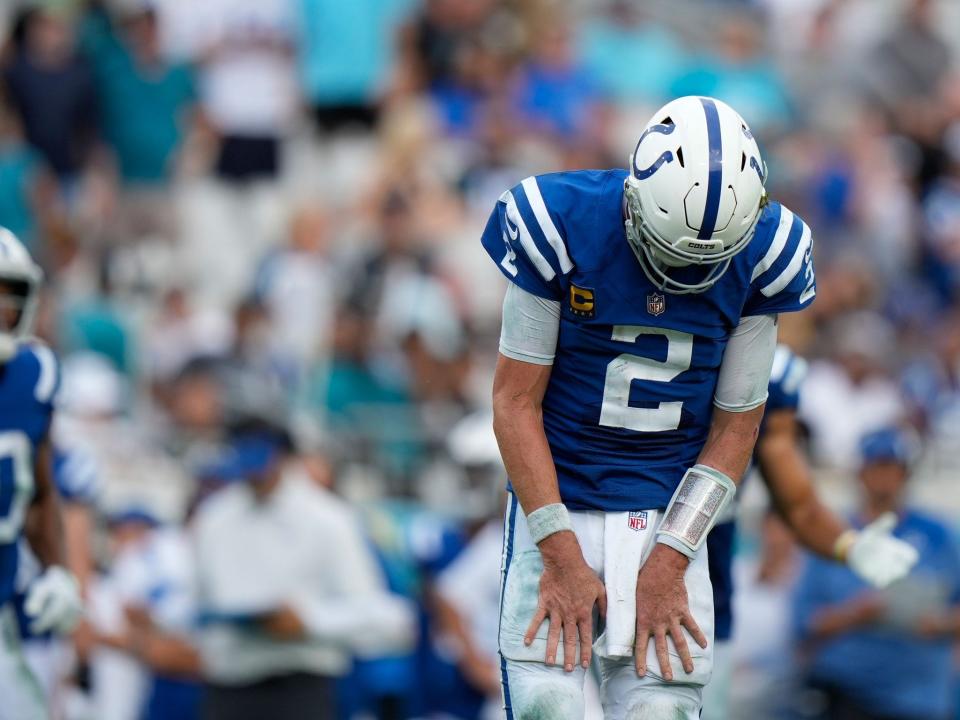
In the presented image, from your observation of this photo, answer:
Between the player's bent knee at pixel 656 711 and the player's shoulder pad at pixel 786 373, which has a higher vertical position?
the player's shoulder pad at pixel 786 373

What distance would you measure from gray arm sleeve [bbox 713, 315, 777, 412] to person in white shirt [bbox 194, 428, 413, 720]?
10.9ft

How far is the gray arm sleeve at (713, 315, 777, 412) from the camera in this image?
15.5 ft

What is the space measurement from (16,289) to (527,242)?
81.2 inches

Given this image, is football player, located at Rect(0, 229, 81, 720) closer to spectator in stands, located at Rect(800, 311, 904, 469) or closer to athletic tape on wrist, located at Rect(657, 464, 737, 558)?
athletic tape on wrist, located at Rect(657, 464, 737, 558)

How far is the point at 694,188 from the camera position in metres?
4.34

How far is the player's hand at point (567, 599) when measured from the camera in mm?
4594

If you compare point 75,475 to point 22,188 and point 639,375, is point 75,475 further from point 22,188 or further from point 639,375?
point 22,188

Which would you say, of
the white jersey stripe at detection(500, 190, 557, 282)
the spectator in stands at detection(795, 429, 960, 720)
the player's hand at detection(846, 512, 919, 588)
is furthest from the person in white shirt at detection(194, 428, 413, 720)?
the white jersey stripe at detection(500, 190, 557, 282)

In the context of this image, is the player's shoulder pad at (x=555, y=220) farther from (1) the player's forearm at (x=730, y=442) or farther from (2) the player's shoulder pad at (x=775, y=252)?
(1) the player's forearm at (x=730, y=442)

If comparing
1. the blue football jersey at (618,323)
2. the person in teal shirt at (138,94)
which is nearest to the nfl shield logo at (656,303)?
the blue football jersey at (618,323)

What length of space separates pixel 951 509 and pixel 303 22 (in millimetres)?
5656

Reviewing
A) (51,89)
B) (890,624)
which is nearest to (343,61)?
(51,89)

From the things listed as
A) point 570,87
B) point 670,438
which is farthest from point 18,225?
point 670,438

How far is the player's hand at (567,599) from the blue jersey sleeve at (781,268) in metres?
0.81
